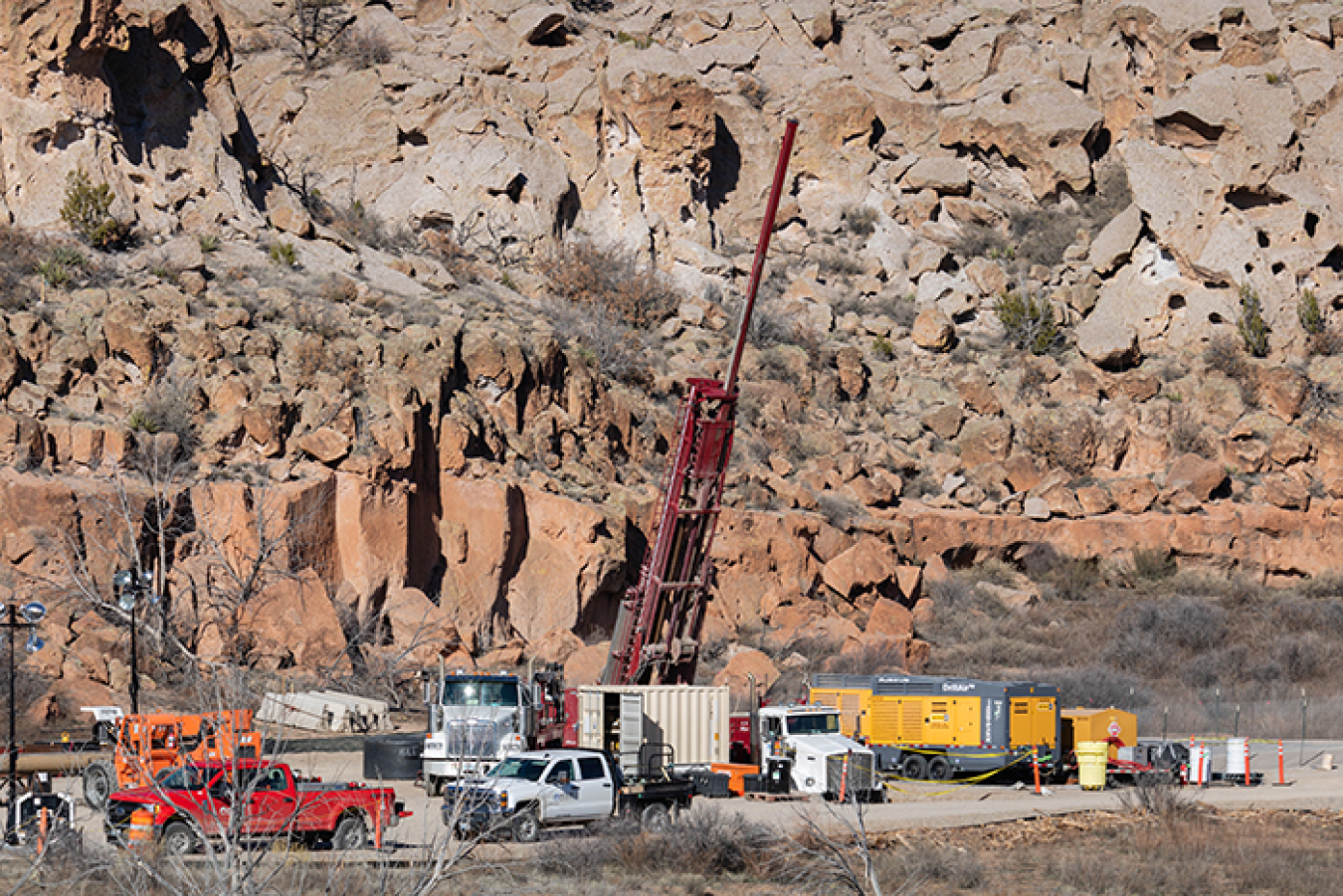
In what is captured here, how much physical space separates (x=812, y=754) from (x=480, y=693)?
5.73 meters

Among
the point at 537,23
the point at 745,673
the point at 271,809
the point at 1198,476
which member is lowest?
the point at 271,809

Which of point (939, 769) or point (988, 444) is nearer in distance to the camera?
point (939, 769)

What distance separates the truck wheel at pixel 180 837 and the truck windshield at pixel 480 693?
799cm

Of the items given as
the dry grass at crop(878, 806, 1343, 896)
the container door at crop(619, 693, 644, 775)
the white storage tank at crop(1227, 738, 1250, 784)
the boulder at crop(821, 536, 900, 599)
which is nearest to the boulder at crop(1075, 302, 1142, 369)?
the boulder at crop(821, 536, 900, 599)

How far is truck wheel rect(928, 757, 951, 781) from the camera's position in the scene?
28781 millimetres

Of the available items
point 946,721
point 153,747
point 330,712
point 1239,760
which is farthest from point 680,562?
point 153,747

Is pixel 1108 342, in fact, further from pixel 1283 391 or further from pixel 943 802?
pixel 943 802

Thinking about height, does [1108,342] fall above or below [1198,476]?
above

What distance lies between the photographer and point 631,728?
2661cm

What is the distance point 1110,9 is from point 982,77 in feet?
19.8

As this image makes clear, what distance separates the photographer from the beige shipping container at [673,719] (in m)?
26.5

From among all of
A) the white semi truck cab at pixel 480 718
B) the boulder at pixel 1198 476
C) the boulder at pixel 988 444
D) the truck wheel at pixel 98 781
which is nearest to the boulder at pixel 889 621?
the boulder at pixel 988 444

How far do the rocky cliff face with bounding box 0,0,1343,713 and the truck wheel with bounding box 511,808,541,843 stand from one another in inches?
558

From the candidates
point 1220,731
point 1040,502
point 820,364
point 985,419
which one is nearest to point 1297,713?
point 1220,731
